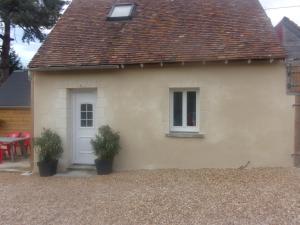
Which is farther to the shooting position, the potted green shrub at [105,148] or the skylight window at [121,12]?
the skylight window at [121,12]

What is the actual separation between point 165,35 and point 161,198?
5.70 meters

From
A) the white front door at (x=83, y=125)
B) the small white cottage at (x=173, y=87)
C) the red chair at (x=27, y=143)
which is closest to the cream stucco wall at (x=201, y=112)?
the small white cottage at (x=173, y=87)

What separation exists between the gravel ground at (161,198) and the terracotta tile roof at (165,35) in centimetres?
318

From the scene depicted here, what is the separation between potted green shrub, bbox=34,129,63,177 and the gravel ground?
864 mm

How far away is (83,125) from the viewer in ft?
40.3

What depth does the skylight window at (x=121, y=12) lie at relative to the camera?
12945mm

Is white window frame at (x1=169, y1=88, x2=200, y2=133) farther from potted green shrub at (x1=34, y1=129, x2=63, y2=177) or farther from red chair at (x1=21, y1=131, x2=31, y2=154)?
red chair at (x1=21, y1=131, x2=31, y2=154)

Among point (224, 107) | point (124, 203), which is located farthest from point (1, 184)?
point (224, 107)

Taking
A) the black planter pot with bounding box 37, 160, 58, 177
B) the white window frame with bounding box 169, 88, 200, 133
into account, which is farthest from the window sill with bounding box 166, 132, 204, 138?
the black planter pot with bounding box 37, 160, 58, 177

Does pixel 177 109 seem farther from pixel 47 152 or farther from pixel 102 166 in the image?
pixel 47 152

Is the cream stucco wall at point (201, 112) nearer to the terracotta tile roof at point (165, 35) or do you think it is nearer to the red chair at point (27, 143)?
the terracotta tile roof at point (165, 35)

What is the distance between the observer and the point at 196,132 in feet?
36.6

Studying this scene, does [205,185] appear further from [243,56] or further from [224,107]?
[243,56]

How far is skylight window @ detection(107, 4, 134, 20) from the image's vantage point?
42.5 ft
